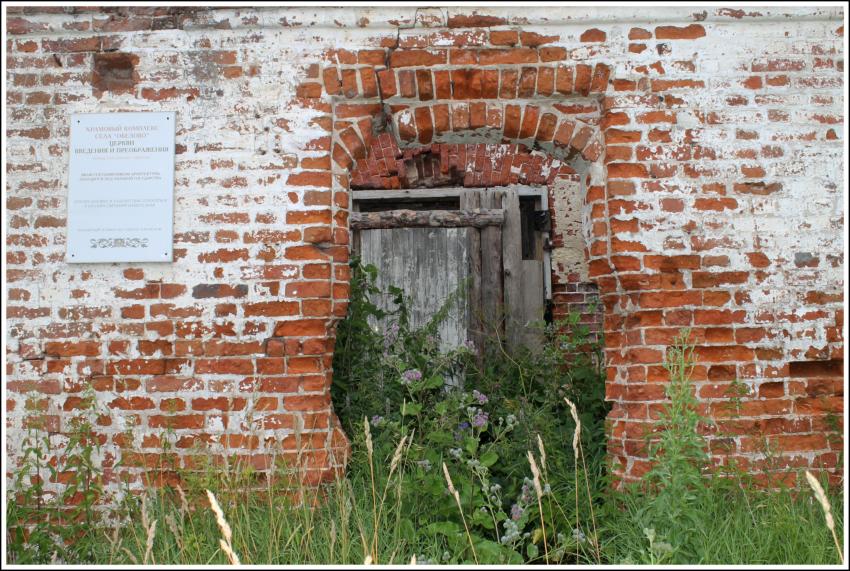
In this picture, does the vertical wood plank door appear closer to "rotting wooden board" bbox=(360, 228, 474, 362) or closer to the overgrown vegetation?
"rotting wooden board" bbox=(360, 228, 474, 362)

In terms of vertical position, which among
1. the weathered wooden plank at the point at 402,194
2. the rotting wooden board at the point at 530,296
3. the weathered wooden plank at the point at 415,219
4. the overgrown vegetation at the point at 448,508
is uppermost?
the weathered wooden plank at the point at 402,194

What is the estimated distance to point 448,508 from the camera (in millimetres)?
3436

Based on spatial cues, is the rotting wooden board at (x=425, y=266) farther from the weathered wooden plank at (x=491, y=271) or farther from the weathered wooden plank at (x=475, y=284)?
the weathered wooden plank at (x=491, y=271)

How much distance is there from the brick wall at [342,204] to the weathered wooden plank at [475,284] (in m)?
2.73

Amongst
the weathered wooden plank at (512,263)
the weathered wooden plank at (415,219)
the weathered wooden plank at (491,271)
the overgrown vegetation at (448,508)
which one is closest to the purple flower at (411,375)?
the overgrown vegetation at (448,508)

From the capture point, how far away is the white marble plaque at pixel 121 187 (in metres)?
3.81

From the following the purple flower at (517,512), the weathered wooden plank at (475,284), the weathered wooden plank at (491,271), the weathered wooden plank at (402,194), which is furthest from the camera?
the weathered wooden plank at (402,194)

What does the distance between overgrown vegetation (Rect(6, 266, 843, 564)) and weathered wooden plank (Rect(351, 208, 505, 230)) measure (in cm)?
252

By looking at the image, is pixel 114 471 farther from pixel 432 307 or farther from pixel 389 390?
pixel 432 307

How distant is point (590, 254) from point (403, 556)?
73.4 inches

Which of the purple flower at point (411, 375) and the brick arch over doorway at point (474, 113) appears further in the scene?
the purple flower at point (411, 375)

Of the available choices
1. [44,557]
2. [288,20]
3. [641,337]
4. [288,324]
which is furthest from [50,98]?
[641,337]

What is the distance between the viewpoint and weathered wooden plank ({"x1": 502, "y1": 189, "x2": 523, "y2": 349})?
683cm

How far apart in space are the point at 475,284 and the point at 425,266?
19.5 inches
